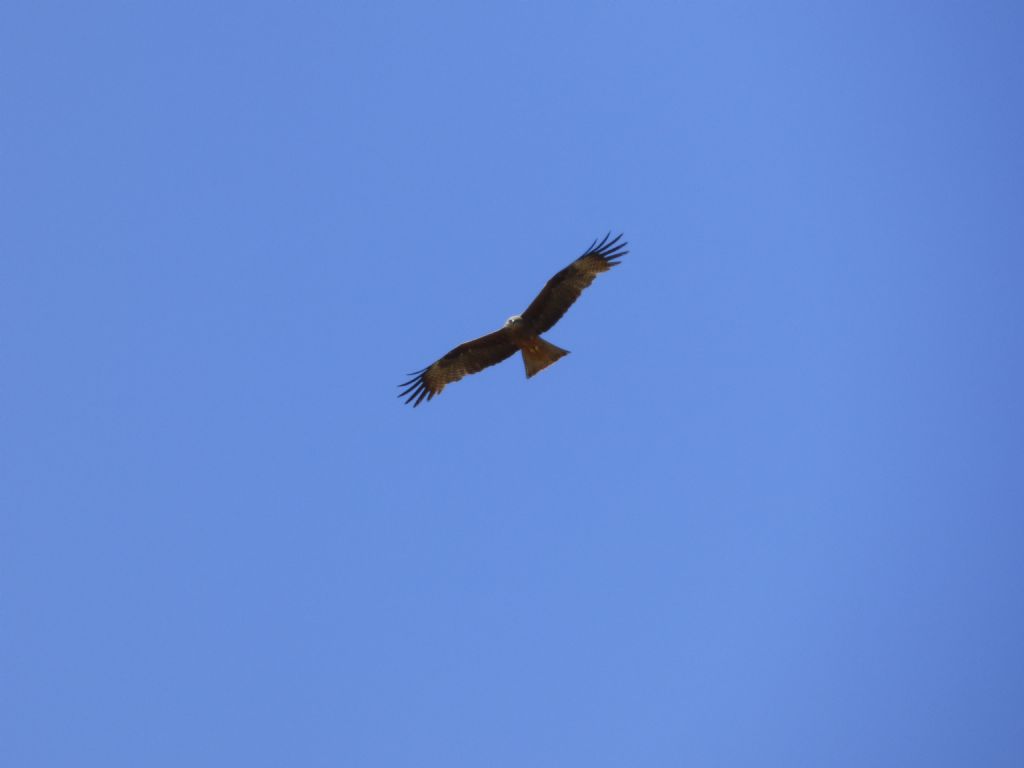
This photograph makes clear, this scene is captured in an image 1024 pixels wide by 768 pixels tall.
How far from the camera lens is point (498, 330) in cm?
1725

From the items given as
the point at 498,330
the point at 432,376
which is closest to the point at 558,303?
the point at 498,330

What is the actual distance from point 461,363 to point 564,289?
206 centimetres

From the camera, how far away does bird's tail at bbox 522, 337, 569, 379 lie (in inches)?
670

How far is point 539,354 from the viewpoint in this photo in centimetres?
1716

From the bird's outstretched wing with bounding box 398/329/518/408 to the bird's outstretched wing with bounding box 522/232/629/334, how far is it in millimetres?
569

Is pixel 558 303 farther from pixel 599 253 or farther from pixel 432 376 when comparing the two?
pixel 432 376

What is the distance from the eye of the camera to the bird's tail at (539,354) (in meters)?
17.0

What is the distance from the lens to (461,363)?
709 inches

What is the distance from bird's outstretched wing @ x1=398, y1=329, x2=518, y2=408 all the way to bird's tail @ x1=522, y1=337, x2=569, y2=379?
34 cm

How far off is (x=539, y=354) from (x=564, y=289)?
3.30 feet

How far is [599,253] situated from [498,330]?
73.2 inches

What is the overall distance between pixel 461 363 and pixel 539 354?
1.45 m

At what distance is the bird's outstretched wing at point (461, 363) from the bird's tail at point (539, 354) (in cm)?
34

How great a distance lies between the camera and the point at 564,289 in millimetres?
17109
